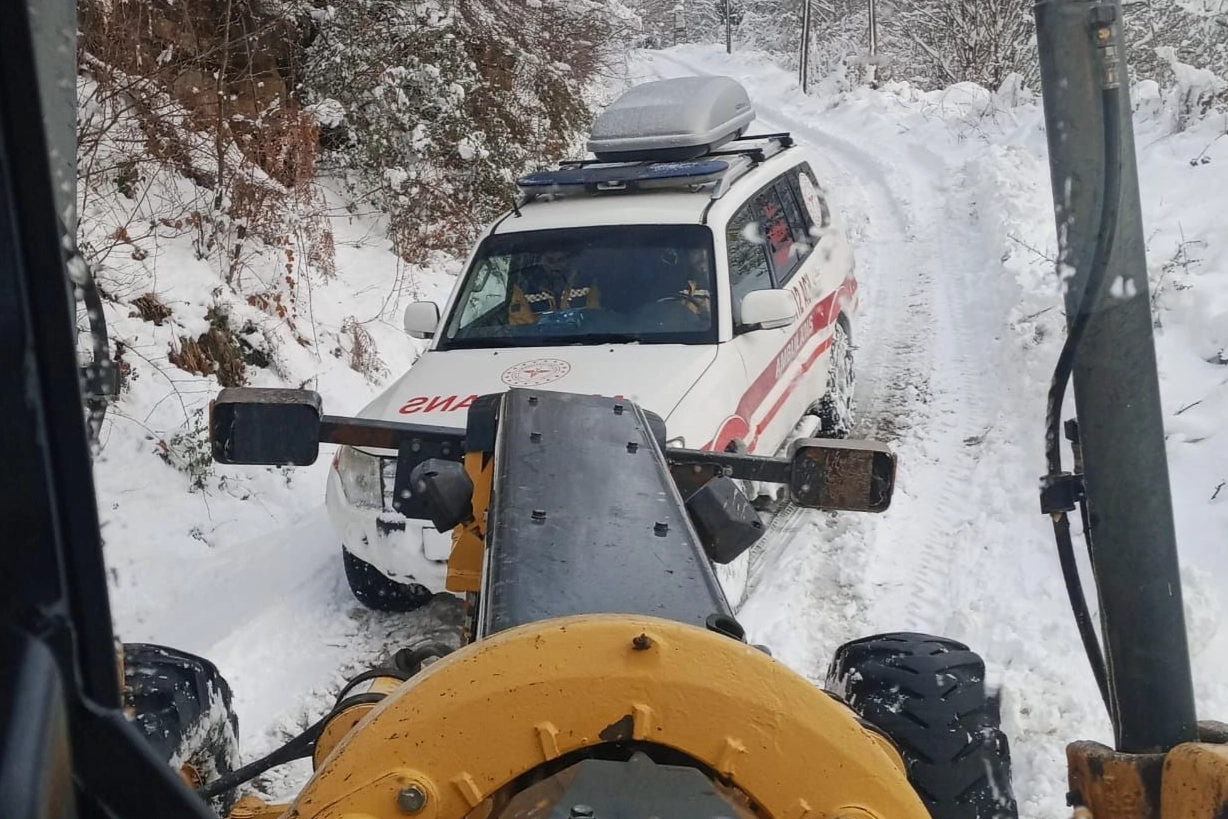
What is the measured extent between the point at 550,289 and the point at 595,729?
171 inches

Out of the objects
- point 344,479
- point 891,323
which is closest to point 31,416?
point 344,479

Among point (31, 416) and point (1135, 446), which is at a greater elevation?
point (31, 416)

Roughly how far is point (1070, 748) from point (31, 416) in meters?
2.17

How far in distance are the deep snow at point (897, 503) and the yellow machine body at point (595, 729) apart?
0.55 meters

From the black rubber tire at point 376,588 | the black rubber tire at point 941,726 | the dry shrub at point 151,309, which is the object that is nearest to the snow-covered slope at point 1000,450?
the black rubber tire at point 941,726

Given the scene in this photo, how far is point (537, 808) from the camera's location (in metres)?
1.06

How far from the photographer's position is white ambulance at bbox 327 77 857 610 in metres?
4.45

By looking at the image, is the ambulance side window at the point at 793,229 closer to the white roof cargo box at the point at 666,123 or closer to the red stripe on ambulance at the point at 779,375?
the red stripe on ambulance at the point at 779,375

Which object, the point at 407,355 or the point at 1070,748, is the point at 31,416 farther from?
the point at 407,355

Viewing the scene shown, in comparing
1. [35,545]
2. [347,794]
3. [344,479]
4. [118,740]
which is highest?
[35,545]

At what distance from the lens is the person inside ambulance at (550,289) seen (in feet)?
17.2

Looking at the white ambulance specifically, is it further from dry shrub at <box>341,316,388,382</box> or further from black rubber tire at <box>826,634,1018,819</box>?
dry shrub at <box>341,316,388,382</box>

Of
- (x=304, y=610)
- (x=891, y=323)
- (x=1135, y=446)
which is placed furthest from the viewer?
(x=891, y=323)

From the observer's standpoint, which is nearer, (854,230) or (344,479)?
(344,479)
